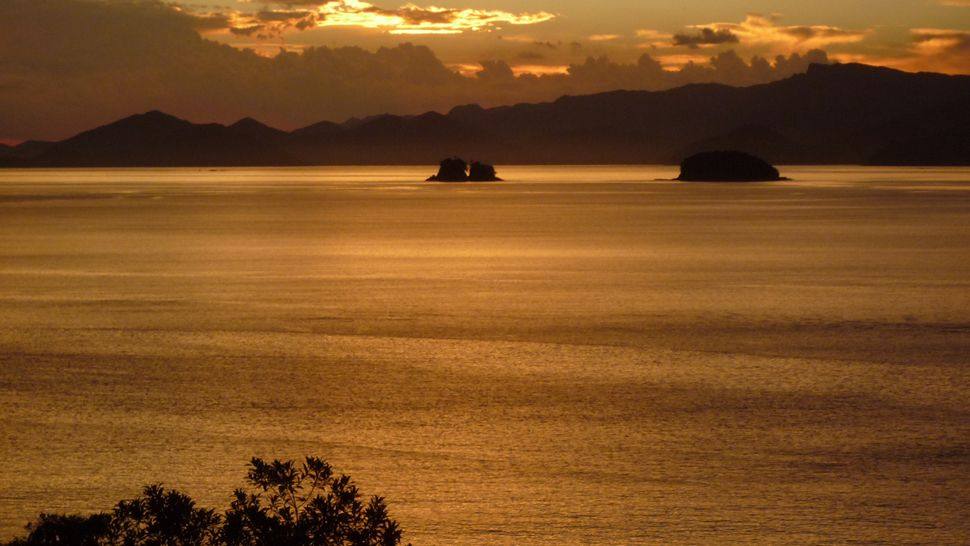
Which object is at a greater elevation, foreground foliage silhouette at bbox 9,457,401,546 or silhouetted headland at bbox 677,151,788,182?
foreground foliage silhouette at bbox 9,457,401,546

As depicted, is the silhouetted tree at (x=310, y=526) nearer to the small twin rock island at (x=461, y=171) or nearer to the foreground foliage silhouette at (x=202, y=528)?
the foreground foliage silhouette at (x=202, y=528)

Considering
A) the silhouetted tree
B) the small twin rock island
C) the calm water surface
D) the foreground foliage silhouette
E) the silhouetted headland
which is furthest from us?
the small twin rock island

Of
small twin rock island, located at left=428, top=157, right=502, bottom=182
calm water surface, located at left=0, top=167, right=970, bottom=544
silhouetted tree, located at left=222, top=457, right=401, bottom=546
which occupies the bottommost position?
small twin rock island, located at left=428, top=157, right=502, bottom=182

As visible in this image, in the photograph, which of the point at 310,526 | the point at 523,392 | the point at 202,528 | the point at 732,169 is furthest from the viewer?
the point at 732,169

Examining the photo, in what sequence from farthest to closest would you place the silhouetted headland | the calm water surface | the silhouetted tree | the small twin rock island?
the small twin rock island < the silhouetted headland < the calm water surface < the silhouetted tree

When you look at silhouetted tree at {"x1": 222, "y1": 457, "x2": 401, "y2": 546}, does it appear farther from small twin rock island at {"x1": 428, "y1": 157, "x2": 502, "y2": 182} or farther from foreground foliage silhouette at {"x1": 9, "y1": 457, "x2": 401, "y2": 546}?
small twin rock island at {"x1": 428, "y1": 157, "x2": 502, "y2": 182}

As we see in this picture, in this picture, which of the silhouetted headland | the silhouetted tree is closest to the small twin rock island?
the silhouetted headland

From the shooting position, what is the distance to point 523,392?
1530 centimetres

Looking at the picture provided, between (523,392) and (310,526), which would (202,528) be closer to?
(310,526)

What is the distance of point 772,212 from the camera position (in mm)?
78312

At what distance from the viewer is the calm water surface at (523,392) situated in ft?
34.0

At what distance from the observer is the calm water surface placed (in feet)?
34.0

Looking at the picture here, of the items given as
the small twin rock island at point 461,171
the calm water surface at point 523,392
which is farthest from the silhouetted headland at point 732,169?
the calm water surface at point 523,392

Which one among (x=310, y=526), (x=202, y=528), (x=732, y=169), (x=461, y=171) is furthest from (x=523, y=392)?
(x=732, y=169)
